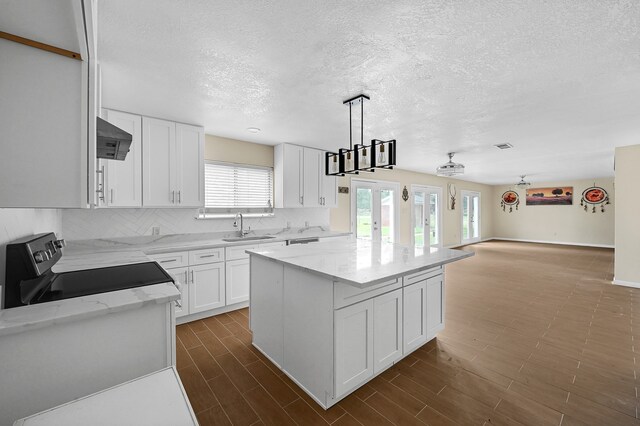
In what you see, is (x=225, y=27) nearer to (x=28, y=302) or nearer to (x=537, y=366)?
(x=28, y=302)

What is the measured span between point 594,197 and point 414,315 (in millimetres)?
10915

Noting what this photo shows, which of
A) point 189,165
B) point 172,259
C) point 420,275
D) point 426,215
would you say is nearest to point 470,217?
point 426,215

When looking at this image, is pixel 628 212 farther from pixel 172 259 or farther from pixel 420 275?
pixel 172 259

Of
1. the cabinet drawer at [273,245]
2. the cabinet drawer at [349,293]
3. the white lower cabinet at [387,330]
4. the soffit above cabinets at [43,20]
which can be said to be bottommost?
the white lower cabinet at [387,330]

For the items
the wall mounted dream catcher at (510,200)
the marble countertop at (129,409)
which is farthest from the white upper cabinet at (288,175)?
the wall mounted dream catcher at (510,200)

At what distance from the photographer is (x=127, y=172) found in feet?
10.2

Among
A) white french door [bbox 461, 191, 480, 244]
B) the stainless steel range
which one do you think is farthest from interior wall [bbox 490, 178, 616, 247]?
the stainless steel range

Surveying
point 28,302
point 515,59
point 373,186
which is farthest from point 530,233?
point 28,302

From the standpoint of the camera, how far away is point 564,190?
393 inches

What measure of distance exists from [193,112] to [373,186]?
4399 mm

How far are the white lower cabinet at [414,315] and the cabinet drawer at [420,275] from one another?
0.04m

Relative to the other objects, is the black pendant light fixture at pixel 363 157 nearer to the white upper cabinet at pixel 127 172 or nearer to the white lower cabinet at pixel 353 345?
the white lower cabinet at pixel 353 345

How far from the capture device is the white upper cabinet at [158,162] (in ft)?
10.6

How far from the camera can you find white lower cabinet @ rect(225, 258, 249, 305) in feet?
11.6
